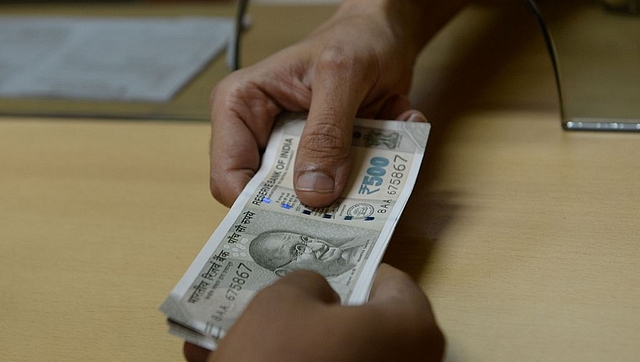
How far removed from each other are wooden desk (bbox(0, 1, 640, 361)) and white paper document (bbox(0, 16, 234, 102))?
136 millimetres

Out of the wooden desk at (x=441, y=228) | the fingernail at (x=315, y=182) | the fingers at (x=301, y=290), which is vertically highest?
the fingers at (x=301, y=290)

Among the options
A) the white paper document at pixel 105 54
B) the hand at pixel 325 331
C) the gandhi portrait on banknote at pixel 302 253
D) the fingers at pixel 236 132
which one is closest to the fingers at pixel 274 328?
the hand at pixel 325 331

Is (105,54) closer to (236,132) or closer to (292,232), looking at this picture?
(236,132)

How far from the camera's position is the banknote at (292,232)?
22.6 inches

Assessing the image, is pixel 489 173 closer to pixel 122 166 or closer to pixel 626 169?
pixel 626 169

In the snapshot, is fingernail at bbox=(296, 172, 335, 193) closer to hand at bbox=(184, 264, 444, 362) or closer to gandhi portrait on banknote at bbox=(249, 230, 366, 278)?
gandhi portrait on banknote at bbox=(249, 230, 366, 278)

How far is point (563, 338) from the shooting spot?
0.57 meters

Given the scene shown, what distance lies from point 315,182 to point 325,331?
0.24 m

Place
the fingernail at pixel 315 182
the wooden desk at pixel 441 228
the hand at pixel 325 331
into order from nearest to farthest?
the hand at pixel 325 331
the wooden desk at pixel 441 228
the fingernail at pixel 315 182

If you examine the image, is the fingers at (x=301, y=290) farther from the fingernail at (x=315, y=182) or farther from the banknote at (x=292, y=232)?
the fingernail at (x=315, y=182)

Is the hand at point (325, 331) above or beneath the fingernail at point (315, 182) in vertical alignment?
above

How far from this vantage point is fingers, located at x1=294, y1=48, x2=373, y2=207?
0.71 m

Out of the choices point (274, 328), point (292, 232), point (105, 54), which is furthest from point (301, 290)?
point (105, 54)

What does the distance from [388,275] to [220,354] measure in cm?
15
